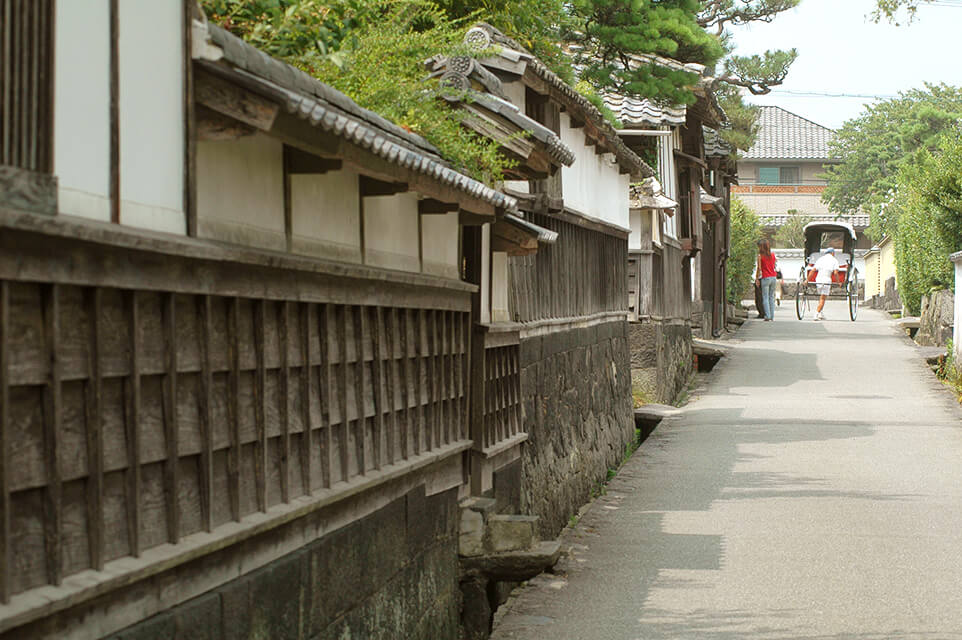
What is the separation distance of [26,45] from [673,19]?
22.6 metres

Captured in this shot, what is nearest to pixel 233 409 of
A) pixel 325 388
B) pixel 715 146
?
pixel 325 388

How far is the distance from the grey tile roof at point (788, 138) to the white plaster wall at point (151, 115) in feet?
232

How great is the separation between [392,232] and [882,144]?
60.7 m

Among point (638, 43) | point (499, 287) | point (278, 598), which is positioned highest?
point (638, 43)

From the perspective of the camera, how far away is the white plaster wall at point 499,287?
Answer: 39.9 ft

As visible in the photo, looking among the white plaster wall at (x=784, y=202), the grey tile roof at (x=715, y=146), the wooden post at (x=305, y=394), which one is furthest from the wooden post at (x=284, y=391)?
the white plaster wall at (x=784, y=202)

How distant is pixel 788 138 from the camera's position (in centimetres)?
7750

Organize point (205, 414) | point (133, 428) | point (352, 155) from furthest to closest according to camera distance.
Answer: point (352, 155), point (205, 414), point (133, 428)

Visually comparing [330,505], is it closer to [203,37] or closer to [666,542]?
[203,37]

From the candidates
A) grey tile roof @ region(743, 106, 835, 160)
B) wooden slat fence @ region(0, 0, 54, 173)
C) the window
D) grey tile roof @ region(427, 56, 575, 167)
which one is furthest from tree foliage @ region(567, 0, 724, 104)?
the window

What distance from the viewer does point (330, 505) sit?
709 cm

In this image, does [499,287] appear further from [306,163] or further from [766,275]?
[766,275]

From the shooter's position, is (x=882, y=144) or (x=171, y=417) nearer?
(x=171, y=417)

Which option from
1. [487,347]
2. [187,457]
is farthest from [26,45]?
[487,347]
